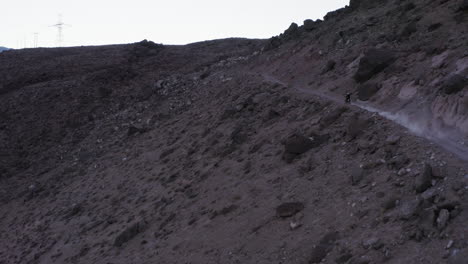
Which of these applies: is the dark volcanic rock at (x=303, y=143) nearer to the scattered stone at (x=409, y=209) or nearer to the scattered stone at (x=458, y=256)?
the scattered stone at (x=409, y=209)

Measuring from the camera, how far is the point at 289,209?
11.0 m

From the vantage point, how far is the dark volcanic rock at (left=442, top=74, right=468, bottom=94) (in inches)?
452

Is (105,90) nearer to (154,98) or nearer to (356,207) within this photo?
(154,98)

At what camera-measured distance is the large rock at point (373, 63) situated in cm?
1593

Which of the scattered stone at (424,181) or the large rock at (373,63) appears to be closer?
the scattered stone at (424,181)

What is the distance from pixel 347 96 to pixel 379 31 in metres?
6.61

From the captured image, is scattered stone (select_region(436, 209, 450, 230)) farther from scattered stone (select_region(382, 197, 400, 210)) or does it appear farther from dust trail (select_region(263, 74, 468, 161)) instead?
dust trail (select_region(263, 74, 468, 161))

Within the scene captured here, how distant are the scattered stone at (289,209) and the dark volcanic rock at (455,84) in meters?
4.17

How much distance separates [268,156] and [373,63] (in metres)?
4.53

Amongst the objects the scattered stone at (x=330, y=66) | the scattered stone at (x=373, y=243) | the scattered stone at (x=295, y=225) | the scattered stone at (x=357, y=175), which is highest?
the scattered stone at (x=330, y=66)

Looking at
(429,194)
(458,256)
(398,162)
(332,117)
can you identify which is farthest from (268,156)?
(458,256)

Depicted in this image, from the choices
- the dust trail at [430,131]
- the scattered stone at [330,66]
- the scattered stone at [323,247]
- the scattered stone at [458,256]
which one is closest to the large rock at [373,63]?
the dust trail at [430,131]

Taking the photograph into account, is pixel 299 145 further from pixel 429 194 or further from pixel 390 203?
pixel 429 194

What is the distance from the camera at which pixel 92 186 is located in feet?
67.9
